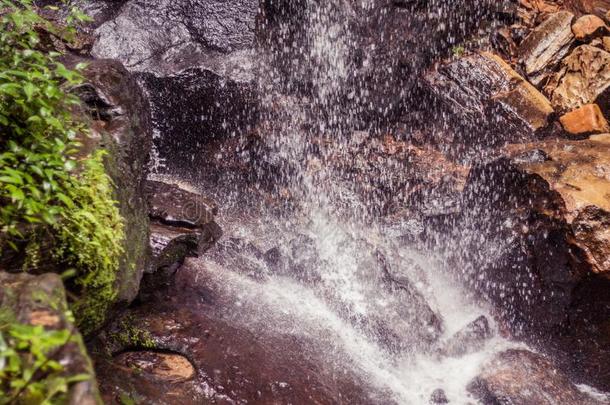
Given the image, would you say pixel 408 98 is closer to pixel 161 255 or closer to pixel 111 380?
pixel 161 255

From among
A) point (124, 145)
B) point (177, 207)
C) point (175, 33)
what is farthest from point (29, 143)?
point (175, 33)

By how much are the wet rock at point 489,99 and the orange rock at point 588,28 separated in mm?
2130

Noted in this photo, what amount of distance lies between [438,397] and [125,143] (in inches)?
183

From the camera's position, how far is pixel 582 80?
8.57 m

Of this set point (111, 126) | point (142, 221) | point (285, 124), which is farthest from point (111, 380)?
point (285, 124)

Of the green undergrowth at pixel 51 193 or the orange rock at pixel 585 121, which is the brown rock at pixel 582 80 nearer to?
the orange rock at pixel 585 121

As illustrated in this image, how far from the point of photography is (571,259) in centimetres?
547

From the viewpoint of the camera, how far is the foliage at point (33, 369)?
4.37 ft

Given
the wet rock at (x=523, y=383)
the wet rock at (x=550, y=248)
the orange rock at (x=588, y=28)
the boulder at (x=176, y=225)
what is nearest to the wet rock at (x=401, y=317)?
the wet rock at (x=523, y=383)

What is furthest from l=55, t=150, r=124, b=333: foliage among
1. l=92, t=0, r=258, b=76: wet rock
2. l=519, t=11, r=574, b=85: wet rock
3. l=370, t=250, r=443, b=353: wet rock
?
l=519, t=11, r=574, b=85: wet rock

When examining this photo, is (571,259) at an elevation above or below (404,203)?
above

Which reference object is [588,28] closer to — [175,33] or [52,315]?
[175,33]

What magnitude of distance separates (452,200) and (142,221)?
18.6 ft

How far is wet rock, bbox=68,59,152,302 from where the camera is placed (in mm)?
3268
